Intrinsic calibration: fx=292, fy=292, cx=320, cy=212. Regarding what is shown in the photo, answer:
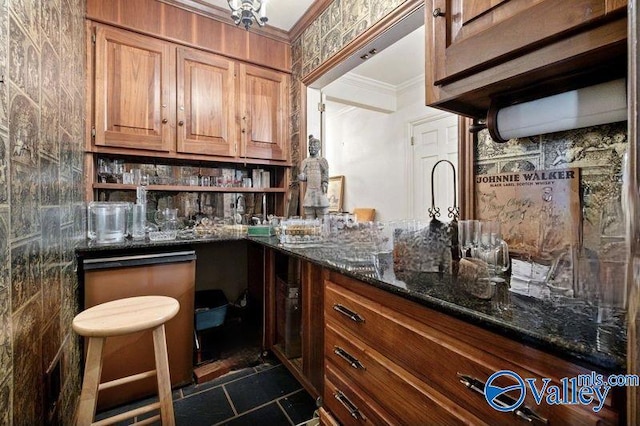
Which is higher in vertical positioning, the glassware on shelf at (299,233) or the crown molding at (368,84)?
the crown molding at (368,84)

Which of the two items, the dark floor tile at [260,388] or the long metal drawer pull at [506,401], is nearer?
the long metal drawer pull at [506,401]

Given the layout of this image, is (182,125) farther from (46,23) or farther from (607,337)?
(607,337)

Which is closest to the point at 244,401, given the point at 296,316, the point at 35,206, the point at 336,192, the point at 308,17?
the point at 296,316

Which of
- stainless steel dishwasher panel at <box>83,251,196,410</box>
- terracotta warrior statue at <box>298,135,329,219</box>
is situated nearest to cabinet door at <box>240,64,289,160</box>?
terracotta warrior statue at <box>298,135,329,219</box>

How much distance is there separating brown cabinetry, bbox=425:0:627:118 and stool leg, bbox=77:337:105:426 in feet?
5.05

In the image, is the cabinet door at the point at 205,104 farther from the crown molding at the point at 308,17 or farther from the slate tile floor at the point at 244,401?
the slate tile floor at the point at 244,401

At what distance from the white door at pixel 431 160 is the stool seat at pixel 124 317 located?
2.99 m

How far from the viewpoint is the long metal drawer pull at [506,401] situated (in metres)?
0.58

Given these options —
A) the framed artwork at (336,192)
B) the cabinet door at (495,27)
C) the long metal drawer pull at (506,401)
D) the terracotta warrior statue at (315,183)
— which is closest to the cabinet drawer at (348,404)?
the long metal drawer pull at (506,401)

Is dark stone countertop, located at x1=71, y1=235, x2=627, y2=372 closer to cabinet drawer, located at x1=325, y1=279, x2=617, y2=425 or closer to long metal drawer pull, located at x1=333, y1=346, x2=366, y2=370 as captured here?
cabinet drawer, located at x1=325, y1=279, x2=617, y2=425

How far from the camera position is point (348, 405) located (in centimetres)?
113

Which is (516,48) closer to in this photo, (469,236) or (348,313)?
(469,236)

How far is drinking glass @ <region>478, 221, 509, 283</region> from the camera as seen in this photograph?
996mm

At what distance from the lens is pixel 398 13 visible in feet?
5.37
